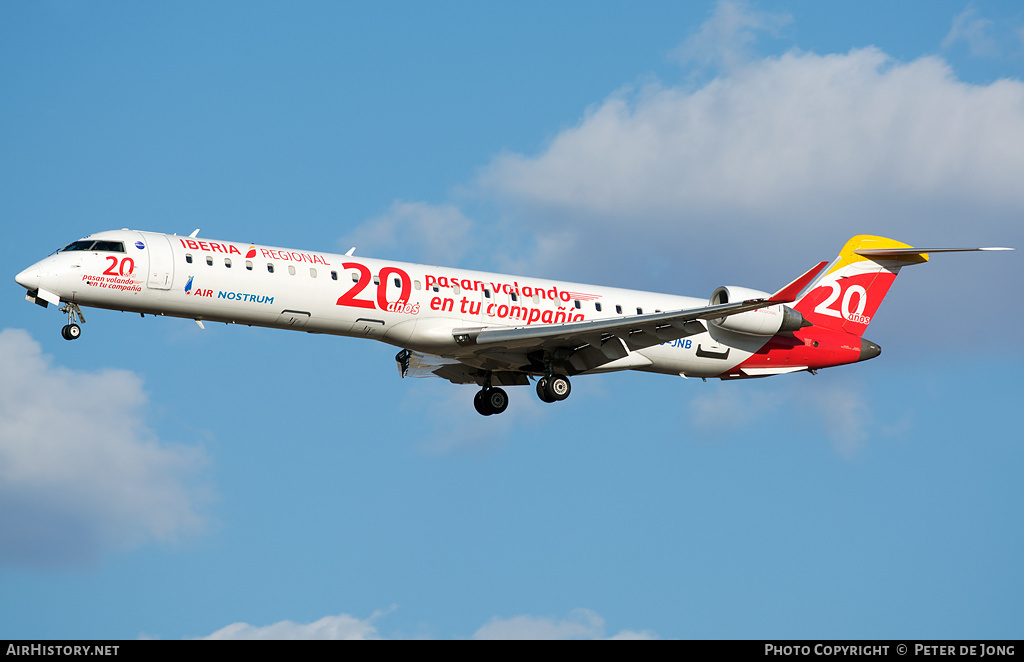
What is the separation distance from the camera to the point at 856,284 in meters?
36.3

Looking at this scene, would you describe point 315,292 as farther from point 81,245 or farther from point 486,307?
point 81,245

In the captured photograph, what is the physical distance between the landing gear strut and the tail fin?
8376 millimetres

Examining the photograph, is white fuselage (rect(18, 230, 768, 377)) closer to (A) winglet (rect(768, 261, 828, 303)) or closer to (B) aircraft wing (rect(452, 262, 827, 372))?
(B) aircraft wing (rect(452, 262, 827, 372))

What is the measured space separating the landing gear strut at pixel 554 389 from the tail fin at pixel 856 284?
27.5ft

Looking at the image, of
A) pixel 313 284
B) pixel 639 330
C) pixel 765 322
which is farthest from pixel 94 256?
pixel 765 322

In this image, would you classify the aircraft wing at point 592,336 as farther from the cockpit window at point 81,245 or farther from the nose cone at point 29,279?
the nose cone at point 29,279

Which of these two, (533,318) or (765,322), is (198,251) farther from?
(765,322)

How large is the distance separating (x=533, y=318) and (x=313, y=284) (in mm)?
5908

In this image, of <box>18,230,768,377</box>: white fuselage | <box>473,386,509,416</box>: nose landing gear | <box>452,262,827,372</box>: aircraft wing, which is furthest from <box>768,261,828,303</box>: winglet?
<box>473,386,509,416</box>: nose landing gear

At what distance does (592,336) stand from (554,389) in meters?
1.83

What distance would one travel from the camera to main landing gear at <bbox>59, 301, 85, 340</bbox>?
89.5 feet

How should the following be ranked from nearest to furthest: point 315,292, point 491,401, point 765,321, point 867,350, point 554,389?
1. point 315,292
2. point 554,389
3. point 765,321
4. point 491,401
5. point 867,350

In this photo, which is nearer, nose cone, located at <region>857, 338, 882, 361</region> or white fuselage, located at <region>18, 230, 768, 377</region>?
white fuselage, located at <region>18, 230, 768, 377</region>

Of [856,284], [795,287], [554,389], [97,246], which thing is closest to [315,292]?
[97,246]
